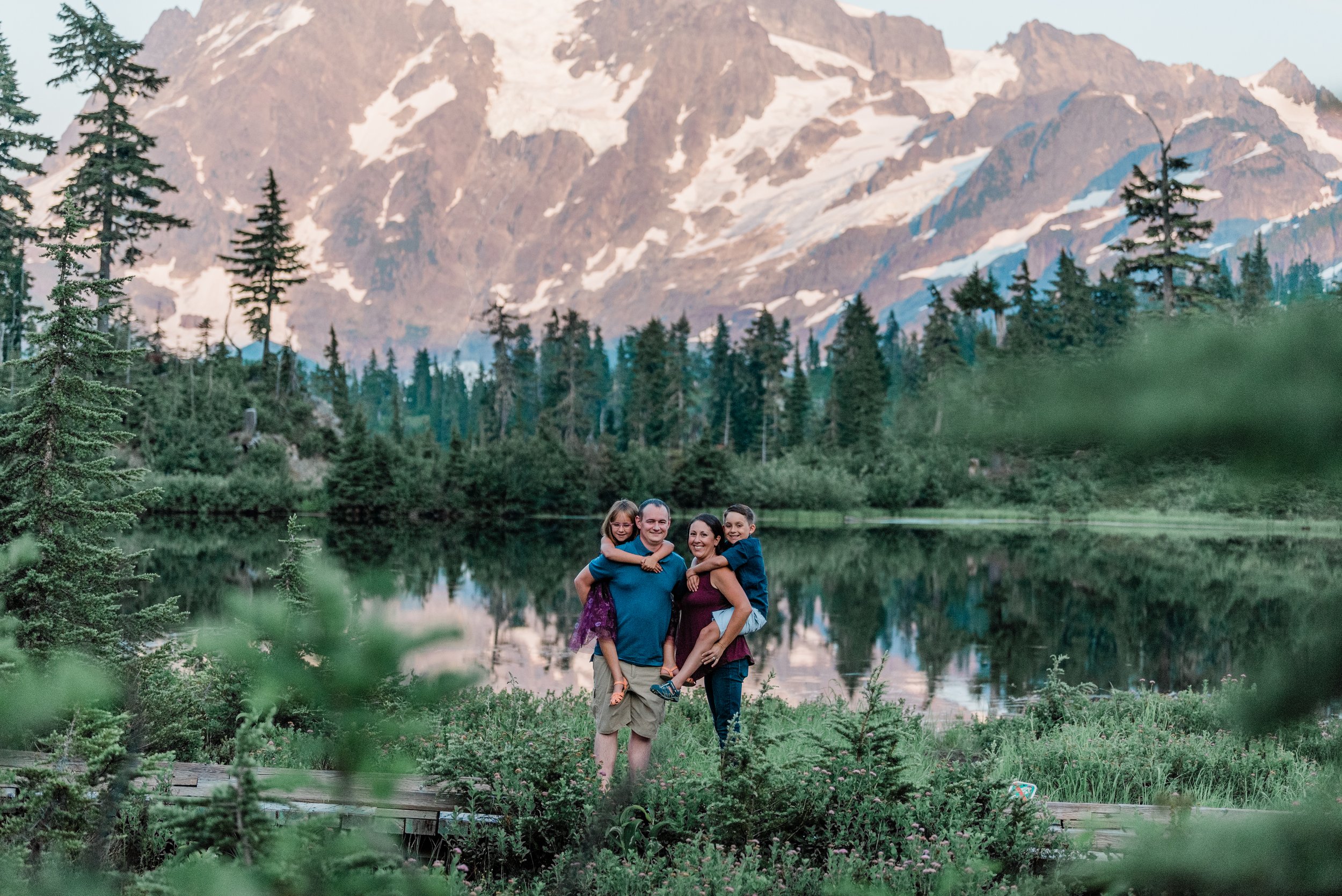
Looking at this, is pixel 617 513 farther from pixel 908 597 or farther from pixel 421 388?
pixel 421 388

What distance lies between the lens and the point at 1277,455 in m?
1.08

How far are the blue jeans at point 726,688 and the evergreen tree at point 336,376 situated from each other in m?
60.3

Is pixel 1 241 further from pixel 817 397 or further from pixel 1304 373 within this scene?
pixel 817 397

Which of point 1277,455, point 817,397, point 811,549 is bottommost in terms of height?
point 811,549

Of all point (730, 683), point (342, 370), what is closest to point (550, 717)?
point (730, 683)

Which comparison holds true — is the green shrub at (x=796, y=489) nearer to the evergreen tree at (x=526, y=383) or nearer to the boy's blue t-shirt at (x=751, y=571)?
the evergreen tree at (x=526, y=383)

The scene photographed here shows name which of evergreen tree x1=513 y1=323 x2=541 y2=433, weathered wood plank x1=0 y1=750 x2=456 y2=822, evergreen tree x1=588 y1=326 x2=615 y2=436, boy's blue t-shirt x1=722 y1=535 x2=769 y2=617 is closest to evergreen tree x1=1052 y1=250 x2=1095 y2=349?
evergreen tree x1=513 y1=323 x2=541 y2=433

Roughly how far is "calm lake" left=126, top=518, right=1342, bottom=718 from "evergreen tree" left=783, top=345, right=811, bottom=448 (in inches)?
1048

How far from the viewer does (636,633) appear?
6215mm

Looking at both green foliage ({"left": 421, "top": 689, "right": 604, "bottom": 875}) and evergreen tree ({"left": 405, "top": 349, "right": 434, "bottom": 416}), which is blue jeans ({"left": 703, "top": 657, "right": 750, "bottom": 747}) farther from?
evergreen tree ({"left": 405, "top": 349, "right": 434, "bottom": 416})

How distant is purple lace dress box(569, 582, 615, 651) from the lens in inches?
245

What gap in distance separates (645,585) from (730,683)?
37.0 inches

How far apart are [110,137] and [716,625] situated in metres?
35.2

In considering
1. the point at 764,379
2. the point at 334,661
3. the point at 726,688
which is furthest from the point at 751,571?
the point at 764,379
